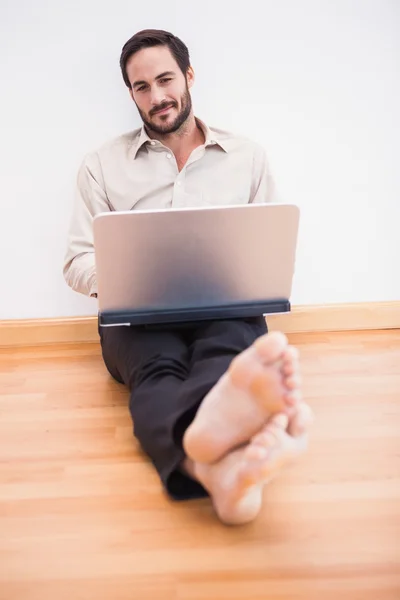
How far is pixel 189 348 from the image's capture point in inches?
48.8

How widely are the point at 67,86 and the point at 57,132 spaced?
0.45 feet

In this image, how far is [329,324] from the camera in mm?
1899

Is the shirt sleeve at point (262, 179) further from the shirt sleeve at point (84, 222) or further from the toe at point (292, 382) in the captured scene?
the toe at point (292, 382)

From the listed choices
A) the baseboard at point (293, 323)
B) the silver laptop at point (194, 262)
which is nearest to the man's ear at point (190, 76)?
the silver laptop at point (194, 262)

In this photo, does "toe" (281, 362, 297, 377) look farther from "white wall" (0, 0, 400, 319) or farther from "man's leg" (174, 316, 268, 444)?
"white wall" (0, 0, 400, 319)

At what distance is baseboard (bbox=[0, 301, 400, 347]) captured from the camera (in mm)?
1831

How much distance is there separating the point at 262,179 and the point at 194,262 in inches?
23.2

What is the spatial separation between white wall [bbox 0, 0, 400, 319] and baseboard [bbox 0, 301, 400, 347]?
0.14ft

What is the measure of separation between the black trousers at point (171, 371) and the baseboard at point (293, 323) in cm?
46

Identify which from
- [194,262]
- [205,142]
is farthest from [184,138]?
[194,262]

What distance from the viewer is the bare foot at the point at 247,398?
752mm

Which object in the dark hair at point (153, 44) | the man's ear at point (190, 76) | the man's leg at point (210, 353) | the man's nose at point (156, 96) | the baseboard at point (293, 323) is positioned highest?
the dark hair at point (153, 44)

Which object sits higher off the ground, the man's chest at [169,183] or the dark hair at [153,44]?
the dark hair at [153,44]

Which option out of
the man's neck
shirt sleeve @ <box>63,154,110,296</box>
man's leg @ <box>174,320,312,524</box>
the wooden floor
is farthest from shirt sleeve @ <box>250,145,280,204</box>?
man's leg @ <box>174,320,312,524</box>
